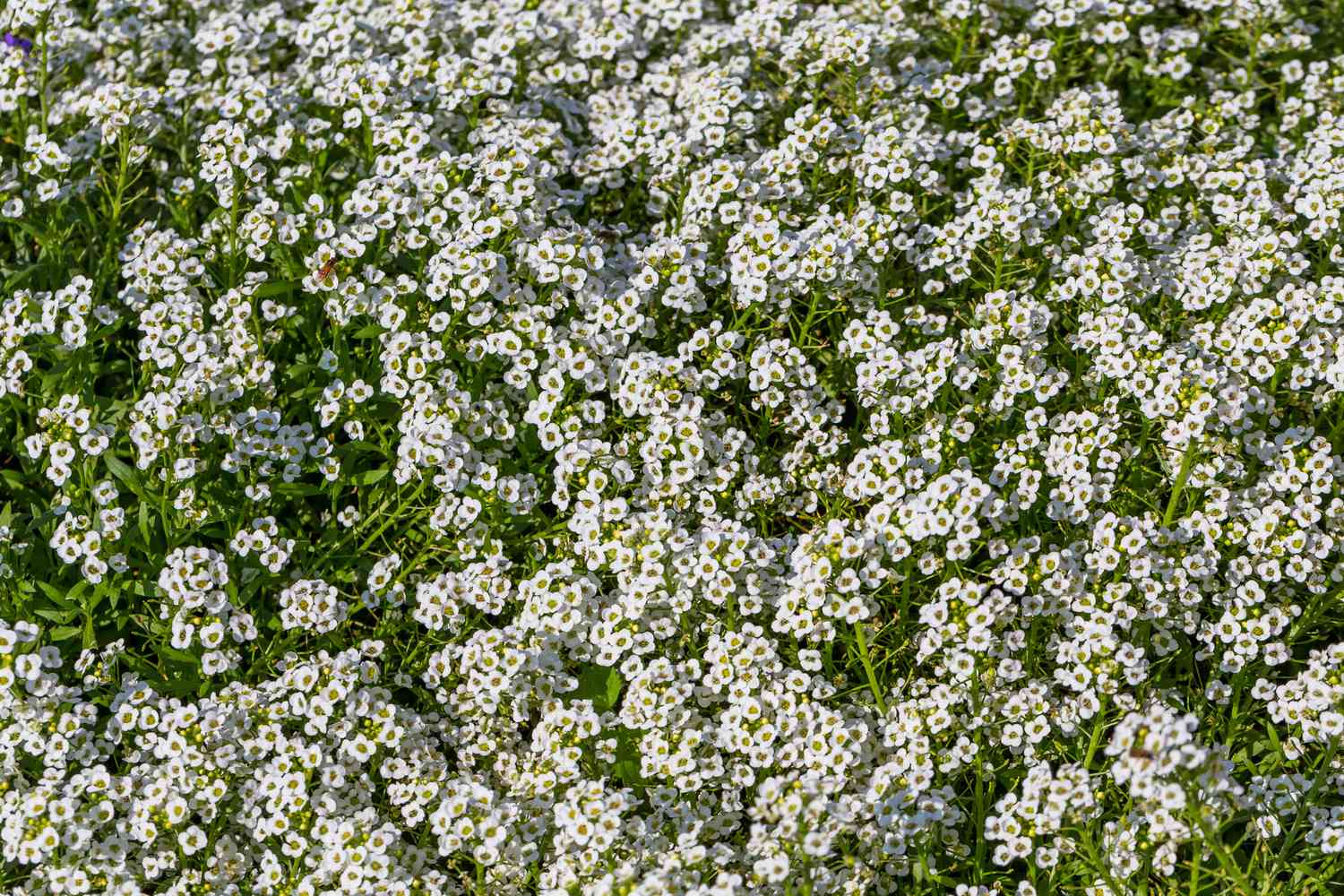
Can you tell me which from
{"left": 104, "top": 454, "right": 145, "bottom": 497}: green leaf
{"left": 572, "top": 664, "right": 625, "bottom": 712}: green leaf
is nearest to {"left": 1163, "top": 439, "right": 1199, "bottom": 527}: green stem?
{"left": 572, "top": 664, "right": 625, "bottom": 712}: green leaf

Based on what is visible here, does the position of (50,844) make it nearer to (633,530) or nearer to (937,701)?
(633,530)

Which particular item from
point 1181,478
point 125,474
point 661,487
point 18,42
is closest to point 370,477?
point 125,474

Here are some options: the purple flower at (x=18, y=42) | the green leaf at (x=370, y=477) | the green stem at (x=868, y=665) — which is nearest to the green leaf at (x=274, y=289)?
the green leaf at (x=370, y=477)

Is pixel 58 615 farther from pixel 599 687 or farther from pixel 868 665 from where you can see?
pixel 868 665

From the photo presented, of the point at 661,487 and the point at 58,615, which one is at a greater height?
the point at 58,615

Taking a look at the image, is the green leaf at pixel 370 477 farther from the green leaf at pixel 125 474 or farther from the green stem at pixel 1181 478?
the green stem at pixel 1181 478

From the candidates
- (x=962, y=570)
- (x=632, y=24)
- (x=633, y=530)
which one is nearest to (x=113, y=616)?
(x=633, y=530)

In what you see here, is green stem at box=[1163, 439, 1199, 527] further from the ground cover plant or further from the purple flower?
the purple flower
